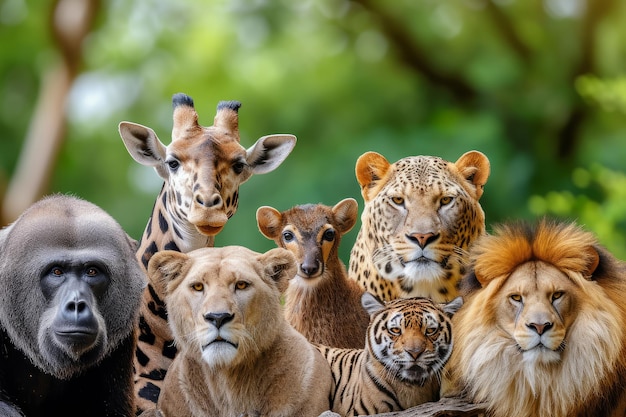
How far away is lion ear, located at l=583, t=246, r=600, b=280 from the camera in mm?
4461

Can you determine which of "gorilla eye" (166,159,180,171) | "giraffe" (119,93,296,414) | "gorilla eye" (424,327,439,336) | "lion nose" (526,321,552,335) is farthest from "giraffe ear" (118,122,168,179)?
"lion nose" (526,321,552,335)

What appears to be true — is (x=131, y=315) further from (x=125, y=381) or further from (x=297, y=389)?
(x=297, y=389)

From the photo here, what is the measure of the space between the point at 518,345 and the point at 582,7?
33.3ft

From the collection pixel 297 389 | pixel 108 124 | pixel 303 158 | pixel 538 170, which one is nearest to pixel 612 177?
pixel 538 170

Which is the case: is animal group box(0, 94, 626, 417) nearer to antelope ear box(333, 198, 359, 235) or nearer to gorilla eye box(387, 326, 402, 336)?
gorilla eye box(387, 326, 402, 336)

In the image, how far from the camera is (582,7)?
44.5 feet

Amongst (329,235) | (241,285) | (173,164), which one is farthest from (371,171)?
(241,285)

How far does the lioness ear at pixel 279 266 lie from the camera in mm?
4398

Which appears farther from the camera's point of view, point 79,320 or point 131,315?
point 131,315

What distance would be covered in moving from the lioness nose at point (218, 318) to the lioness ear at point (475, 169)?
173 cm

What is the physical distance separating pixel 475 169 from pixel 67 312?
2201 millimetres

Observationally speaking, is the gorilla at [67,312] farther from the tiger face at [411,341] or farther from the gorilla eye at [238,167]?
the tiger face at [411,341]

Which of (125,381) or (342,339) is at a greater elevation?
(342,339)

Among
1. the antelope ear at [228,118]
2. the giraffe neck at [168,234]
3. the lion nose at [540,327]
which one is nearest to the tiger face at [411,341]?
the lion nose at [540,327]
